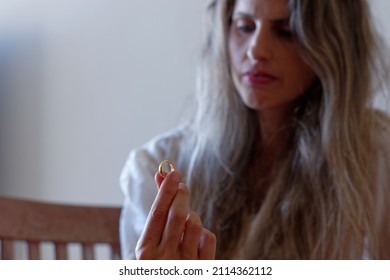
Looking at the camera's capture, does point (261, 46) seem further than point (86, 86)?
No

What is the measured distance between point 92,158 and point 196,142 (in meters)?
0.52

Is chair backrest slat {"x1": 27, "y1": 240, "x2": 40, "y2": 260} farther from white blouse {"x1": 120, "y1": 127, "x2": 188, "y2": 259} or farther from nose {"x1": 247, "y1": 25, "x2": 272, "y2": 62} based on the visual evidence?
nose {"x1": 247, "y1": 25, "x2": 272, "y2": 62}

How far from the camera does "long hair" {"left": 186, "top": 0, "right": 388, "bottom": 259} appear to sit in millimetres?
848

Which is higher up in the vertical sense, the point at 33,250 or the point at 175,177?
the point at 175,177

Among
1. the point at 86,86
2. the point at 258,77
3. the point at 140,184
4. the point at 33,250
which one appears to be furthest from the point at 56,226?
the point at 86,86

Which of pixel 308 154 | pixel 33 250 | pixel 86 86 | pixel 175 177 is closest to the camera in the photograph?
pixel 175 177

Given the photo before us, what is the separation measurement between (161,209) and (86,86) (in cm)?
99

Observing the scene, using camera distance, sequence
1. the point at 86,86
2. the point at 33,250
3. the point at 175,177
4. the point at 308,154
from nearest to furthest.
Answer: the point at 175,177, the point at 33,250, the point at 308,154, the point at 86,86

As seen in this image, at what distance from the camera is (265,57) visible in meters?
0.89

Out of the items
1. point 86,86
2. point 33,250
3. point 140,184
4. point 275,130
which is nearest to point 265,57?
point 275,130

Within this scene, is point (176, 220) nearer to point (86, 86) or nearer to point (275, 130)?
point (275, 130)

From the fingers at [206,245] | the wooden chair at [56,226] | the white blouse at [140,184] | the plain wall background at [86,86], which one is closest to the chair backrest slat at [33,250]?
the wooden chair at [56,226]

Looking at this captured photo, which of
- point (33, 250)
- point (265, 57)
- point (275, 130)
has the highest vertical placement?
point (265, 57)
